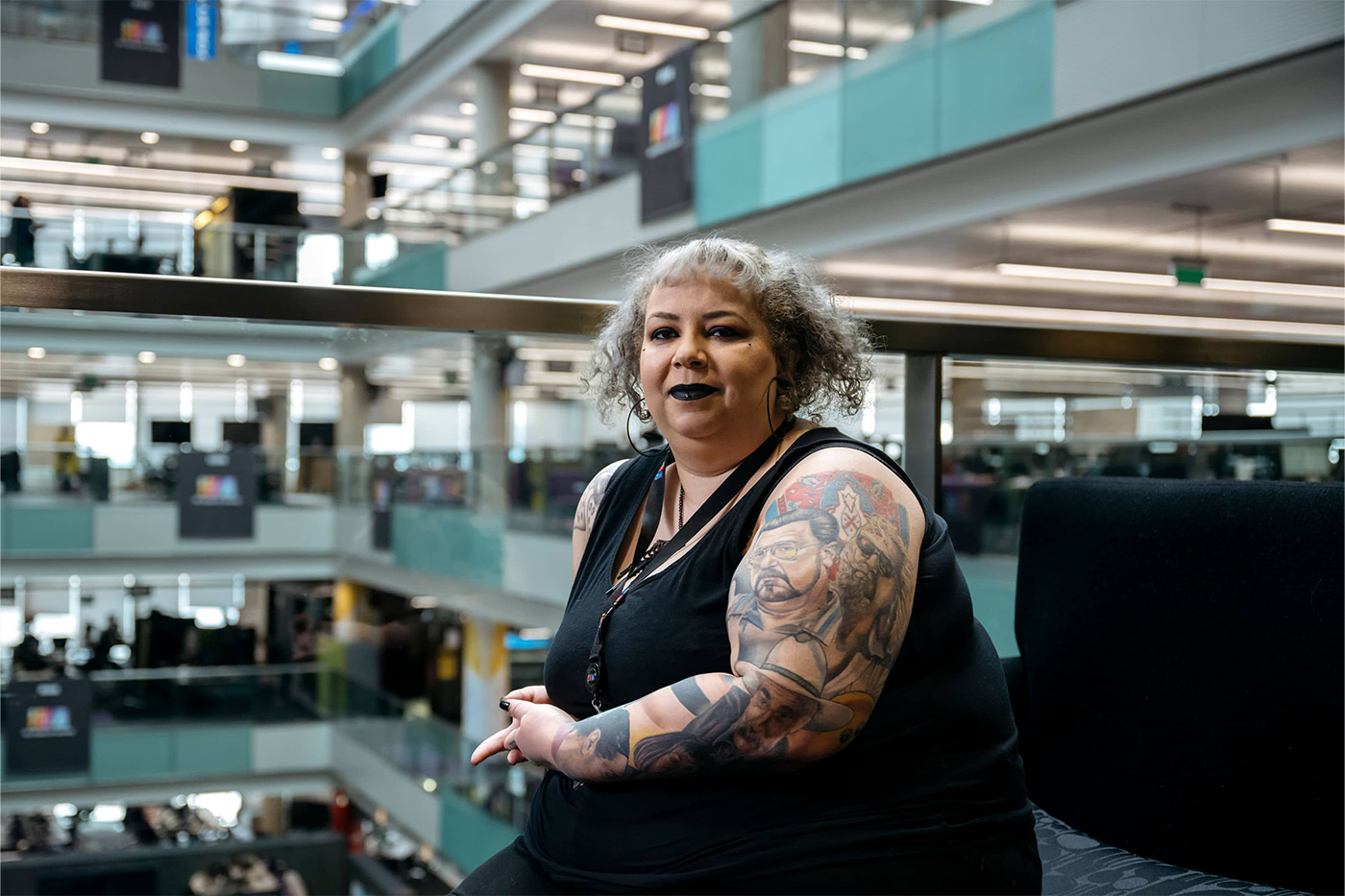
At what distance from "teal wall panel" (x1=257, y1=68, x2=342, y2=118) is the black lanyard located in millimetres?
19750

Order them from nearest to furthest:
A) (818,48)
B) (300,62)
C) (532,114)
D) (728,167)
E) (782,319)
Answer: (782,319) < (818,48) < (728,167) < (532,114) < (300,62)

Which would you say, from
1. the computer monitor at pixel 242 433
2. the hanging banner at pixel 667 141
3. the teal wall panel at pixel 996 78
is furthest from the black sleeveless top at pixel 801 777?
the hanging banner at pixel 667 141

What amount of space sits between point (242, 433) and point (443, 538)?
22.9ft

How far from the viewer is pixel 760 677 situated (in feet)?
3.67

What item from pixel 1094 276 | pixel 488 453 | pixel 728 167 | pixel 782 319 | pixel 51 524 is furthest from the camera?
pixel 51 524

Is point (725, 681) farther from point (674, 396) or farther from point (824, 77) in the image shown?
Answer: point (824, 77)

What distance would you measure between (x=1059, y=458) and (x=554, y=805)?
5116mm

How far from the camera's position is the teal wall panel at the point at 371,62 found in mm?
17484

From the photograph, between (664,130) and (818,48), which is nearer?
(818,48)

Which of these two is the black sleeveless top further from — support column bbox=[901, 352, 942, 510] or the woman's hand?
support column bbox=[901, 352, 942, 510]

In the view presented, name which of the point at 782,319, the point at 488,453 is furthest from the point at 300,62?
the point at 782,319

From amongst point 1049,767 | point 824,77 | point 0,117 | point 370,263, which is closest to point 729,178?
point 824,77

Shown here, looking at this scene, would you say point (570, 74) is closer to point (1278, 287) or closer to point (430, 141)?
point (430, 141)

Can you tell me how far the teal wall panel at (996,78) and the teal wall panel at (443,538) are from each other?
4436mm
